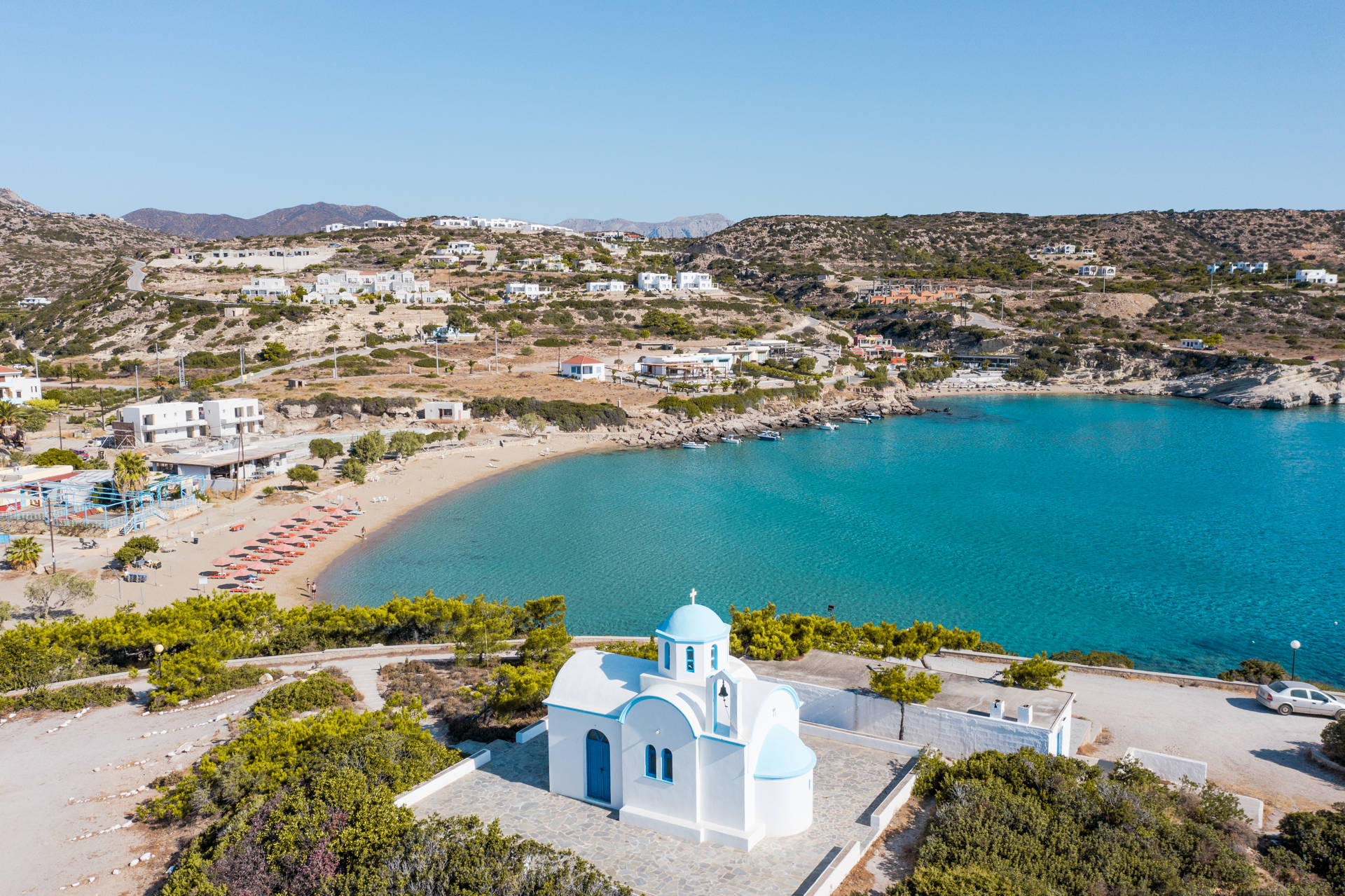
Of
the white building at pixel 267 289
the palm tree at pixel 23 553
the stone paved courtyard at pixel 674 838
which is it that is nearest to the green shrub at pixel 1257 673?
the stone paved courtyard at pixel 674 838

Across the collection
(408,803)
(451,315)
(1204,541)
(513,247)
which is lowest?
(1204,541)

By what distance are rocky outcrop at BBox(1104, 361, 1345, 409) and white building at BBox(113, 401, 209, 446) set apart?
105 meters

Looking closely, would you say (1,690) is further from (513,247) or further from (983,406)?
(513,247)

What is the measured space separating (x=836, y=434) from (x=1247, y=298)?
83194 millimetres

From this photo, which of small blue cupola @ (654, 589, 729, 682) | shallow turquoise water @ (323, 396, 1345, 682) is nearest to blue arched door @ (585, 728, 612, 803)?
small blue cupola @ (654, 589, 729, 682)

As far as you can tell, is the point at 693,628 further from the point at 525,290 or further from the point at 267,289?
the point at 267,289

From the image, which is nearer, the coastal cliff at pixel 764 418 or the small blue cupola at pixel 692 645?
the small blue cupola at pixel 692 645

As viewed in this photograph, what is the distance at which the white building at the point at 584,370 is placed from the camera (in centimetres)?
8644

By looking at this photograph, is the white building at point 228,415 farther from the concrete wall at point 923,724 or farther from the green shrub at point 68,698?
the concrete wall at point 923,724

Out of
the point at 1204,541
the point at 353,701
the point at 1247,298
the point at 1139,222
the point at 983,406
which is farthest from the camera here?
the point at 1139,222

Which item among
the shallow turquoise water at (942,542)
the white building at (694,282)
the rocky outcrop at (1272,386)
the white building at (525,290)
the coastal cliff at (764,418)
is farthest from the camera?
the white building at (694,282)

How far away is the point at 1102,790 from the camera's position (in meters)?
15.5

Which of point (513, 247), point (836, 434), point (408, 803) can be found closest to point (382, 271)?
point (513, 247)

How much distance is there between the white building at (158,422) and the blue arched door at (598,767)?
5166cm
